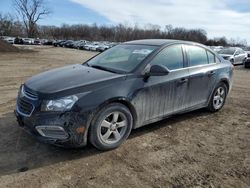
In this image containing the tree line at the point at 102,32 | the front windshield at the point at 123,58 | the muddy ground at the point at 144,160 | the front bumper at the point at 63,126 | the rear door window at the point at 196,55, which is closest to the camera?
the muddy ground at the point at 144,160

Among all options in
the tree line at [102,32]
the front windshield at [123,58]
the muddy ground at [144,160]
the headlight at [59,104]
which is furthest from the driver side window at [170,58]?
the tree line at [102,32]

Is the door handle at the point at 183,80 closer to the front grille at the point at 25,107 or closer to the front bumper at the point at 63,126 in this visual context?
the front bumper at the point at 63,126

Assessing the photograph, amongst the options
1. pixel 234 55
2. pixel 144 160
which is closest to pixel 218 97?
pixel 144 160

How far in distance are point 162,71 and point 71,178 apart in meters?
2.12

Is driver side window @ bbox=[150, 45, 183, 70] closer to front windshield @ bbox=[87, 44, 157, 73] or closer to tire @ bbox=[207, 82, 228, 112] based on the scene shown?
front windshield @ bbox=[87, 44, 157, 73]

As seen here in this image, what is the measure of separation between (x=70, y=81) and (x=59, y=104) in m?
0.50

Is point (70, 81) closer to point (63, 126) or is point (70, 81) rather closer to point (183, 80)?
point (63, 126)

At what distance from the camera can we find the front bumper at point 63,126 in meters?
3.65

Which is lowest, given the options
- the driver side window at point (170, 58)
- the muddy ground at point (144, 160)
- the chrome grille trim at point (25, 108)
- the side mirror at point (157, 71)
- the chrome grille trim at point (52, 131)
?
the muddy ground at point (144, 160)

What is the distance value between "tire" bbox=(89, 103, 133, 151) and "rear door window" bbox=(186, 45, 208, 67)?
189cm

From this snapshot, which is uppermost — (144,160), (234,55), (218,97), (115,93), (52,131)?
(234,55)

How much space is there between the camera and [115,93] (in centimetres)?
399

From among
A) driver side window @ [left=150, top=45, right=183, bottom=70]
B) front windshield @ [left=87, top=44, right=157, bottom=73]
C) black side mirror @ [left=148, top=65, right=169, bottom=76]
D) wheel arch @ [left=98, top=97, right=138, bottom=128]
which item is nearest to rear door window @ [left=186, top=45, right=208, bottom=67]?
driver side window @ [left=150, top=45, right=183, bottom=70]

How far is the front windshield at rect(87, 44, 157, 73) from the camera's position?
15.1ft
